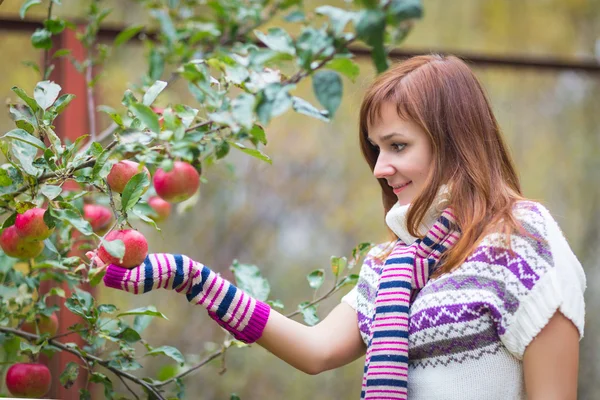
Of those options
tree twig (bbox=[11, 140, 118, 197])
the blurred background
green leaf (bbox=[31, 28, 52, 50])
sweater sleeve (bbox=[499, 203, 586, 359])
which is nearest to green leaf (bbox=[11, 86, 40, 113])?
tree twig (bbox=[11, 140, 118, 197])

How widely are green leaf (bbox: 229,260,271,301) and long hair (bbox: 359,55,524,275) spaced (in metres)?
0.33

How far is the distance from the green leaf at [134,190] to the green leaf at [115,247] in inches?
2.3

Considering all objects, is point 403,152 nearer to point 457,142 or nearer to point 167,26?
point 457,142

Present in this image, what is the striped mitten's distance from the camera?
1.18 metres

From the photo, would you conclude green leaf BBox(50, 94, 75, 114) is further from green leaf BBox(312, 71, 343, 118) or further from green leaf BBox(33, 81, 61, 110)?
green leaf BBox(312, 71, 343, 118)

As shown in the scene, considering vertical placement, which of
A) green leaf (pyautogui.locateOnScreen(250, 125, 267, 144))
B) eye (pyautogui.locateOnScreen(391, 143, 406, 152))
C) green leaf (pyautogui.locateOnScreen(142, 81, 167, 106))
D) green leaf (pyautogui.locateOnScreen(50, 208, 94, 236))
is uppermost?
green leaf (pyautogui.locateOnScreen(142, 81, 167, 106))

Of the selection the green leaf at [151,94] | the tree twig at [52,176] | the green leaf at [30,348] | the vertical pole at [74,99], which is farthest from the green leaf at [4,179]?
the vertical pole at [74,99]

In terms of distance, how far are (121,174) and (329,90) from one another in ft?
1.35

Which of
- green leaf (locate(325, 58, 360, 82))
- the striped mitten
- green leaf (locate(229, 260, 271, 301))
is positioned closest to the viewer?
green leaf (locate(325, 58, 360, 82))

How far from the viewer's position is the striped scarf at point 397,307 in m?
1.19

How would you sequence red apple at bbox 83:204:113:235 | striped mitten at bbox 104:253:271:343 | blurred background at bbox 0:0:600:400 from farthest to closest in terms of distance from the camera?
blurred background at bbox 0:0:600:400, red apple at bbox 83:204:113:235, striped mitten at bbox 104:253:271:343

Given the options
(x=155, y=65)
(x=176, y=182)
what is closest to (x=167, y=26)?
(x=155, y=65)

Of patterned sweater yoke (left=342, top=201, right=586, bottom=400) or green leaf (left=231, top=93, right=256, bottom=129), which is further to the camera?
patterned sweater yoke (left=342, top=201, right=586, bottom=400)

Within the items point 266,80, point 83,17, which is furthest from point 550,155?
point 266,80
